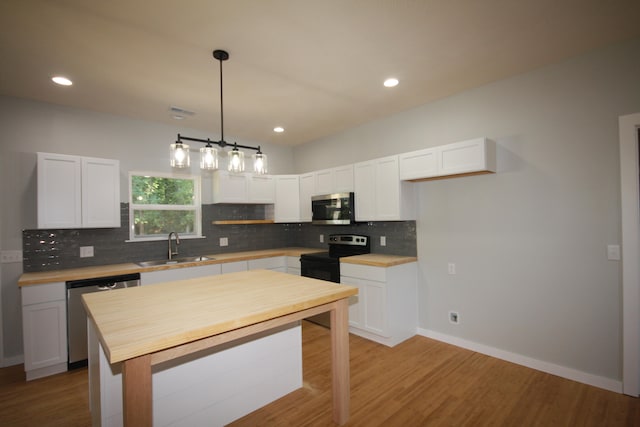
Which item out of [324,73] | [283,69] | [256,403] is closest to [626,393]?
[256,403]

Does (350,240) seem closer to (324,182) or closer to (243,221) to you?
(324,182)

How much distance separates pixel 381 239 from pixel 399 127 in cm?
143

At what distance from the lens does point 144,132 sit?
12.6ft

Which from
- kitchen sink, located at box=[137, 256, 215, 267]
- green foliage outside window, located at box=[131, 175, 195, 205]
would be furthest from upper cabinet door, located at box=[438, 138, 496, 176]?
green foliage outside window, located at box=[131, 175, 195, 205]

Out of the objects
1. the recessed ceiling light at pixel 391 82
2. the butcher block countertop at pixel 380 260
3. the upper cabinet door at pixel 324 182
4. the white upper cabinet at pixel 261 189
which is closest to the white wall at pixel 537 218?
the butcher block countertop at pixel 380 260

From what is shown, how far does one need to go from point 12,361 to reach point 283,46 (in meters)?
4.00

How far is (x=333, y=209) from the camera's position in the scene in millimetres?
4125

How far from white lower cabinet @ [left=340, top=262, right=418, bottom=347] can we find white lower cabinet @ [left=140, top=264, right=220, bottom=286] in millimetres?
1630

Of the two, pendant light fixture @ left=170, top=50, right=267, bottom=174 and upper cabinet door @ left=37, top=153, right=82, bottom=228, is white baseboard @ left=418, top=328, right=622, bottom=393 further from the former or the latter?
upper cabinet door @ left=37, top=153, right=82, bottom=228

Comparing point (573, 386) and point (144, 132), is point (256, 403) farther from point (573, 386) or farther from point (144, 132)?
point (144, 132)

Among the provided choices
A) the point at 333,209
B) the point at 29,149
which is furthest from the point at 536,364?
the point at 29,149

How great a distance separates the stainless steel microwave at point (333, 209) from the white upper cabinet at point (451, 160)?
33.1 inches

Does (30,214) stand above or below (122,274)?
above

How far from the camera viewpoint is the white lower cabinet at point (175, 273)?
3.27 m
